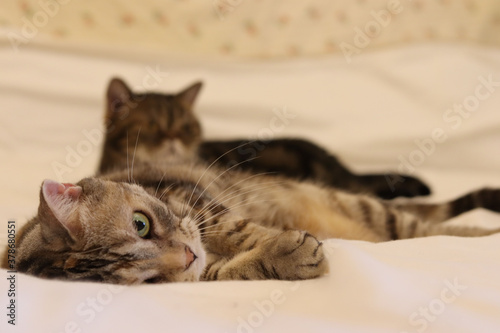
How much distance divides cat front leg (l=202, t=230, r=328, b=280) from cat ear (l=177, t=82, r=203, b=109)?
1.11 m

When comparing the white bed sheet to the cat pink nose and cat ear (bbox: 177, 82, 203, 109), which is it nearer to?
cat ear (bbox: 177, 82, 203, 109)

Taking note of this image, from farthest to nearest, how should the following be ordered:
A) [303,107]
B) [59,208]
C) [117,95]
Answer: [303,107] < [117,95] < [59,208]

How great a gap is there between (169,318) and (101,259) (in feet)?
0.65

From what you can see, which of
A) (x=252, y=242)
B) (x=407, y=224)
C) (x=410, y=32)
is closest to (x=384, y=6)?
(x=410, y=32)

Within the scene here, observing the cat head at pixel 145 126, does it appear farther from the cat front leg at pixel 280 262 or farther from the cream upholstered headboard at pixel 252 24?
the cat front leg at pixel 280 262

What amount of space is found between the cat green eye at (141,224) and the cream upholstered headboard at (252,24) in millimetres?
1349

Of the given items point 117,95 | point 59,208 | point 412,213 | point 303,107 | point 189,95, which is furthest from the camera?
point 303,107

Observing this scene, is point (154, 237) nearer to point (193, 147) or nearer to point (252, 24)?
point (193, 147)

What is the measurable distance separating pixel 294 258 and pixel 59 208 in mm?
446

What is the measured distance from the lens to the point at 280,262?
923 mm

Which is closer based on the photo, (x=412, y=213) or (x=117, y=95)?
(x=412, y=213)

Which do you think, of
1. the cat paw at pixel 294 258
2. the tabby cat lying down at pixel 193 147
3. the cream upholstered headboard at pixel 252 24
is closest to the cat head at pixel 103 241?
the cat paw at pixel 294 258

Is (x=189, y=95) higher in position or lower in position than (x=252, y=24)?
lower

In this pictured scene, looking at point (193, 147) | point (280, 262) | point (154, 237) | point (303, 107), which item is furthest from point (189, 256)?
point (303, 107)
